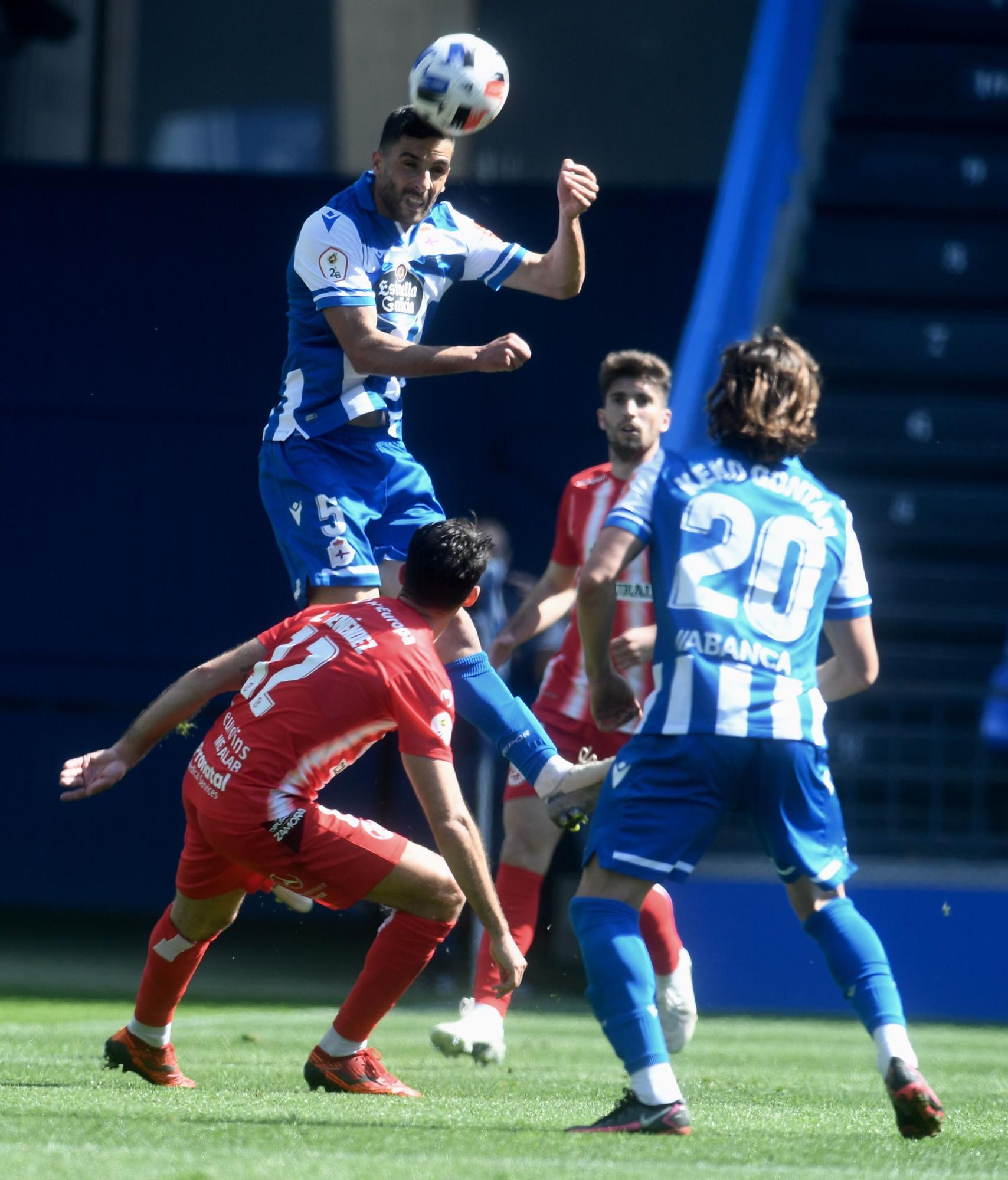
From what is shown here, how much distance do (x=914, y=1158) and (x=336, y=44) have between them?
11.1 meters

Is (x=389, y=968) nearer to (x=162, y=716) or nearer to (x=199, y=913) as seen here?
A: (x=199, y=913)

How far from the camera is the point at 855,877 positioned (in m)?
8.20

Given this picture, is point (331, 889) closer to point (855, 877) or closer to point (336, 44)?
point (855, 877)

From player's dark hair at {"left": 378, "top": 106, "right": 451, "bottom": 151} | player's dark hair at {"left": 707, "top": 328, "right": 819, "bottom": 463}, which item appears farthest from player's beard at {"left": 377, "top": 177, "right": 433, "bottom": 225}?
player's dark hair at {"left": 707, "top": 328, "right": 819, "bottom": 463}

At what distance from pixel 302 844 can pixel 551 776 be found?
0.89 m

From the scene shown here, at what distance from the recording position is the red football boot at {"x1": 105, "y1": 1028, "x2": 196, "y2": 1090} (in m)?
4.78

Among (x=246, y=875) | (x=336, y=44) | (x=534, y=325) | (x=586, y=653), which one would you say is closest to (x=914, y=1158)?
(x=586, y=653)

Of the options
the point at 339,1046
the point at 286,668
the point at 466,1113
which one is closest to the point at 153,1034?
the point at 339,1046

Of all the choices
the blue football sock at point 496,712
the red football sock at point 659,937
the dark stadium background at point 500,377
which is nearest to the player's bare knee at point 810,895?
the blue football sock at point 496,712

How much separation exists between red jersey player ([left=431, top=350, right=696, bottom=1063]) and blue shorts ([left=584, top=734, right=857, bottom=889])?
1659 mm

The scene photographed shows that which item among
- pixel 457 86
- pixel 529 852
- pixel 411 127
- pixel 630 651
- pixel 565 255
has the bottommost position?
pixel 529 852

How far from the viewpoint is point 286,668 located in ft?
14.6

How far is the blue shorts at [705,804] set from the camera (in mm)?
3828

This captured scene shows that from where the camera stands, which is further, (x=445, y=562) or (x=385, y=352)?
(x=385, y=352)
